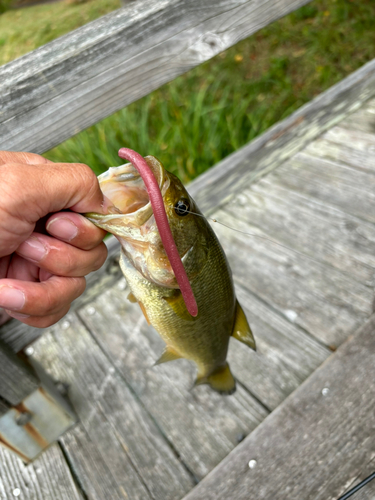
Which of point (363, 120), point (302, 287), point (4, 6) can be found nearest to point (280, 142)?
point (363, 120)

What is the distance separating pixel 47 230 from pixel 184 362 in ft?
4.27

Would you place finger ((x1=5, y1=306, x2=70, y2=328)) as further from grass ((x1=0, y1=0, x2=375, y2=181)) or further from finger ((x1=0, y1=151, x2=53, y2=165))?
grass ((x1=0, y1=0, x2=375, y2=181))

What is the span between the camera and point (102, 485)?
1654 millimetres

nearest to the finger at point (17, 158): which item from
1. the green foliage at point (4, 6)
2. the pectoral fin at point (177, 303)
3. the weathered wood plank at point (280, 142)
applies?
the pectoral fin at point (177, 303)

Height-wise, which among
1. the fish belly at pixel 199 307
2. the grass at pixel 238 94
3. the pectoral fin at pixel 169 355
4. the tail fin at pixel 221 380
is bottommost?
the grass at pixel 238 94

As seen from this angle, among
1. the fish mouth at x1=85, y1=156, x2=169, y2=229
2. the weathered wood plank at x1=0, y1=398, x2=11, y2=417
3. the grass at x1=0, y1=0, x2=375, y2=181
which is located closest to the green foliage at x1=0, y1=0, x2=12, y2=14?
the grass at x1=0, y1=0, x2=375, y2=181

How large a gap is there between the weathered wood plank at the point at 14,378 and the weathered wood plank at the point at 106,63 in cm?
83

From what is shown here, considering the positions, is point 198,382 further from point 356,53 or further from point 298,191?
point 356,53

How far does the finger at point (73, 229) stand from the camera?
91cm

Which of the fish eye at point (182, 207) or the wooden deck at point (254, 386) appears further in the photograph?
the wooden deck at point (254, 386)

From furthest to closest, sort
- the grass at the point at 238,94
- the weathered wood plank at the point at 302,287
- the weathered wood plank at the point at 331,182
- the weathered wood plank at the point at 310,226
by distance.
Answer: the grass at the point at 238,94 → the weathered wood plank at the point at 331,182 → the weathered wood plank at the point at 310,226 → the weathered wood plank at the point at 302,287

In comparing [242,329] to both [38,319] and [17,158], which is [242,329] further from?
[17,158]

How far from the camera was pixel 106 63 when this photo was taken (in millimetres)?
1408

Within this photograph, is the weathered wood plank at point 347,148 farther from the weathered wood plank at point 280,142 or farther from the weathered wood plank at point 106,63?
the weathered wood plank at point 106,63
